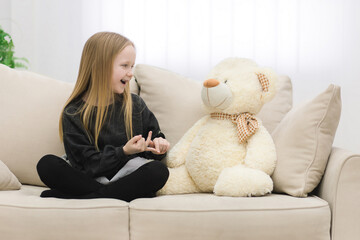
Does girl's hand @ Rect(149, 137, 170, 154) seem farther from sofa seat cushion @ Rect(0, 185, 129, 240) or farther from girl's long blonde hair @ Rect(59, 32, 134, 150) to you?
sofa seat cushion @ Rect(0, 185, 129, 240)

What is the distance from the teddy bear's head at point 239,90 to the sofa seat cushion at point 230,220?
362 millimetres

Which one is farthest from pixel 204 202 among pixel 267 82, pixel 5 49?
pixel 5 49

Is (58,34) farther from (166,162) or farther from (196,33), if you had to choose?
(166,162)

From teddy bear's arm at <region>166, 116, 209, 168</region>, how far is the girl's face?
0.89 feet

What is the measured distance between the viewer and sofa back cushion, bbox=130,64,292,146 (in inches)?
63.3

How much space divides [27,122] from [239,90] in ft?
2.55

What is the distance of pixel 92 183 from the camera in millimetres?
1309

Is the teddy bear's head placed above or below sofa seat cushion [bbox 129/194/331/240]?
above

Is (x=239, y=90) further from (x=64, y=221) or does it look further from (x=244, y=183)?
(x=64, y=221)

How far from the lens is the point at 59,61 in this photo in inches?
105

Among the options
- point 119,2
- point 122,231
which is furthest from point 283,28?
point 122,231

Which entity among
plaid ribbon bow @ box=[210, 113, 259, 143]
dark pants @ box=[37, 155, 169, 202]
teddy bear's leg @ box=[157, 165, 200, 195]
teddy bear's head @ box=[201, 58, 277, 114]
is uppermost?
teddy bear's head @ box=[201, 58, 277, 114]

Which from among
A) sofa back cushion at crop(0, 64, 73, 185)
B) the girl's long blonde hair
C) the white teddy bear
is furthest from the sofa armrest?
sofa back cushion at crop(0, 64, 73, 185)

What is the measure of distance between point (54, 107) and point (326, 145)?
0.97m
